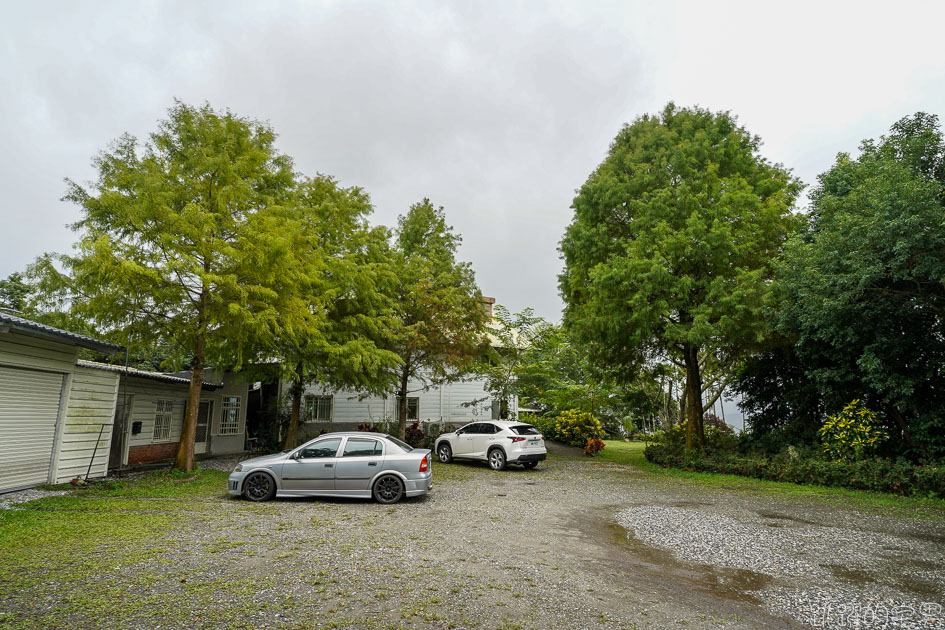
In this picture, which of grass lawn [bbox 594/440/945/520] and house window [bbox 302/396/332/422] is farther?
house window [bbox 302/396/332/422]

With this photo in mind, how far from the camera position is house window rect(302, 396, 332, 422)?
24.4 m

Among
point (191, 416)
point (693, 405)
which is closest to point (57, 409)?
point (191, 416)

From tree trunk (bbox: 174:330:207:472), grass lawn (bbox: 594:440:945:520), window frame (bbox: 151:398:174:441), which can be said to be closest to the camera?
grass lawn (bbox: 594:440:945:520)

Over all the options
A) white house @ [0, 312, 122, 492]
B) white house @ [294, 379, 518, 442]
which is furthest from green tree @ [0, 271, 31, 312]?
white house @ [0, 312, 122, 492]

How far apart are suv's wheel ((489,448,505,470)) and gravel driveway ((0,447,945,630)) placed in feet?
19.1

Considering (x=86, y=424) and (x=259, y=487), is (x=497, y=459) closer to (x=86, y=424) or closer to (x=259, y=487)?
(x=259, y=487)

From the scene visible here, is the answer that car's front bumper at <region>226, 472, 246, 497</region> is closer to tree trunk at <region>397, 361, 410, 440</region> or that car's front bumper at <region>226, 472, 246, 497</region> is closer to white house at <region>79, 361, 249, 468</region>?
white house at <region>79, 361, 249, 468</region>

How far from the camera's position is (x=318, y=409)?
25.3 metres

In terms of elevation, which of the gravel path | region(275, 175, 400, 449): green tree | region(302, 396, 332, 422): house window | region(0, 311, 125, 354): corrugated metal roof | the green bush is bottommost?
the gravel path

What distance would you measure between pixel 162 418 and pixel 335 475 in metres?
11.0

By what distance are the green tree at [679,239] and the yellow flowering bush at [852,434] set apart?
318 centimetres

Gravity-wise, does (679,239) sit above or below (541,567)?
above

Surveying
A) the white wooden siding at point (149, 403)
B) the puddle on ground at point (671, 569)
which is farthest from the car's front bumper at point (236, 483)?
the white wooden siding at point (149, 403)

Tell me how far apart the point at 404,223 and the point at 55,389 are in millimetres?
14201
